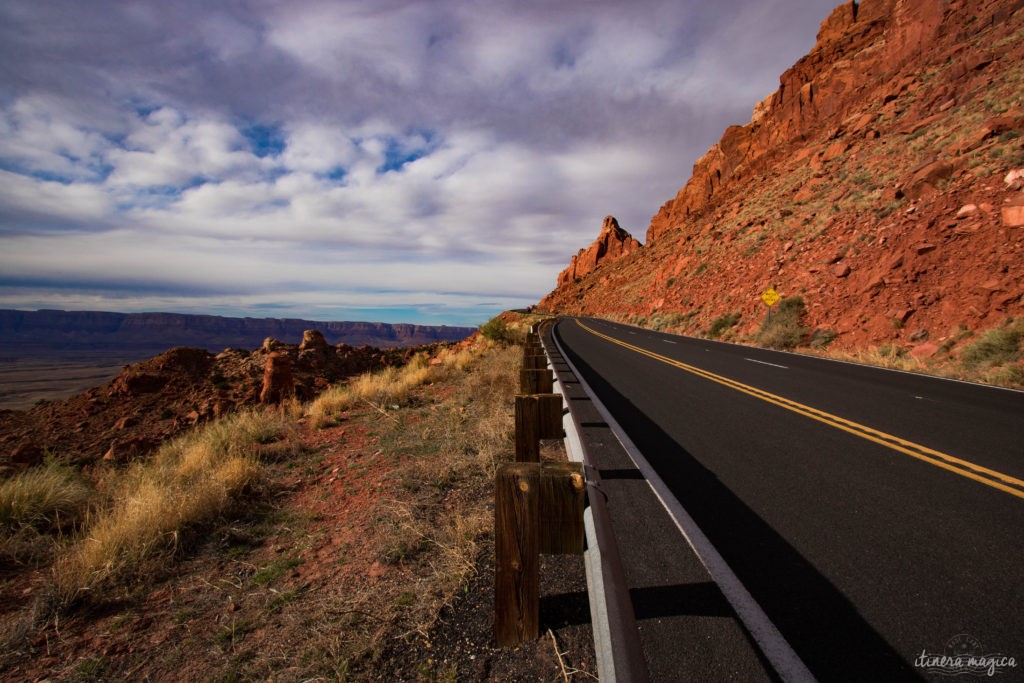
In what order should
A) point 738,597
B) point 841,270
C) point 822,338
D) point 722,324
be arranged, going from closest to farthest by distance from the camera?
point 738,597, point 822,338, point 841,270, point 722,324

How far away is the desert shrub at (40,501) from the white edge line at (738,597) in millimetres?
5822

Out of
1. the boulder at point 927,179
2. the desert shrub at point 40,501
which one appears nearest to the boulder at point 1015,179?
the boulder at point 927,179

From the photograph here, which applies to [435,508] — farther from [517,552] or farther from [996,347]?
[996,347]

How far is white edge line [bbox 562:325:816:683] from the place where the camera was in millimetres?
1938

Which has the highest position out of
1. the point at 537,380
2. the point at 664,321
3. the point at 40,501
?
the point at 664,321

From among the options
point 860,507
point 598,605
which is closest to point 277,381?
point 598,605

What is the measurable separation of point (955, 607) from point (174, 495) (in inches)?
242

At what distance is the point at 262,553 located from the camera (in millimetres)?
3838

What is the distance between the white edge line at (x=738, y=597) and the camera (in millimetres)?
1938

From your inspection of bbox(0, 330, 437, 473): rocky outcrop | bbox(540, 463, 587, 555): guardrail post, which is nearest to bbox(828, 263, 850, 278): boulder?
bbox(0, 330, 437, 473): rocky outcrop

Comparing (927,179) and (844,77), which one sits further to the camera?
(844,77)

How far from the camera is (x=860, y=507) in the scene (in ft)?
11.4

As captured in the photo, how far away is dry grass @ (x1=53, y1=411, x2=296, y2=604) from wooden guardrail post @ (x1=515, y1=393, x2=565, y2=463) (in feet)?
10.3

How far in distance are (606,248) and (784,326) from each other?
10567cm
